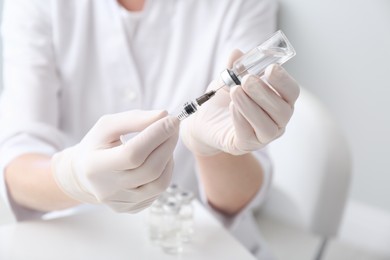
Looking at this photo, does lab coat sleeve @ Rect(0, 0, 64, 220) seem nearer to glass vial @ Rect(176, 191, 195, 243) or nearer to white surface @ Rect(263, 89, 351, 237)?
glass vial @ Rect(176, 191, 195, 243)

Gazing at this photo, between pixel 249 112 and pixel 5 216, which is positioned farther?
pixel 5 216

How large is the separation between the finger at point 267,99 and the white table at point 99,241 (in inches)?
7.9

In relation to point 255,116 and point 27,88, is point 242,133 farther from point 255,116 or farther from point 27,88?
point 27,88

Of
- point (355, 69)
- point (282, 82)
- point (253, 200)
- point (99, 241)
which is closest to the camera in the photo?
point (282, 82)

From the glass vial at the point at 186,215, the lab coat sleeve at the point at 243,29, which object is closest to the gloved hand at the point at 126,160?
the glass vial at the point at 186,215

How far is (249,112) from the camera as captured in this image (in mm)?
489

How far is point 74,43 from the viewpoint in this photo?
866mm

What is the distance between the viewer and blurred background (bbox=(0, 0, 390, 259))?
3.95 feet

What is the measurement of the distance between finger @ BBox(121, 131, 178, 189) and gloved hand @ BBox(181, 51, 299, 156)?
63 millimetres

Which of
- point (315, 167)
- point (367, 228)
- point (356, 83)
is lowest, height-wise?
point (367, 228)

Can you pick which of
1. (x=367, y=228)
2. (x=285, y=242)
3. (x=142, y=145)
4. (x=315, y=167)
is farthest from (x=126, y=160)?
(x=367, y=228)

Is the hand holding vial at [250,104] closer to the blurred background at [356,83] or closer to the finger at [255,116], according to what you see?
the finger at [255,116]

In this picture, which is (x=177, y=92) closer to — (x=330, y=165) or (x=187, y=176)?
(x=187, y=176)

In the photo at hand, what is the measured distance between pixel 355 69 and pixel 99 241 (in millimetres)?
839
